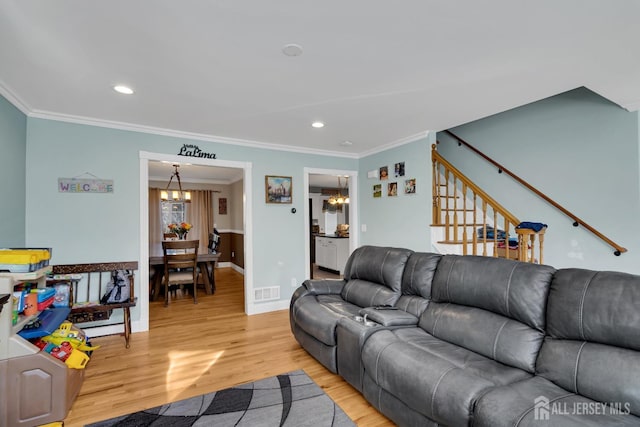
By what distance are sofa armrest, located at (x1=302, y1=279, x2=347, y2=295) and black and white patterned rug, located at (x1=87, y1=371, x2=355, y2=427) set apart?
103cm

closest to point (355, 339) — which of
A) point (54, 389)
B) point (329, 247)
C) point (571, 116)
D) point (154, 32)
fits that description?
point (54, 389)

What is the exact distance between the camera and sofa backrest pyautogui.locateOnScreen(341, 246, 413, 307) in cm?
279

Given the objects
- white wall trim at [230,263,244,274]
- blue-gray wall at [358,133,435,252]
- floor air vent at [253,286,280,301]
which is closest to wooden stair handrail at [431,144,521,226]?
blue-gray wall at [358,133,435,252]

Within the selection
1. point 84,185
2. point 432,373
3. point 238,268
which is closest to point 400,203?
point 432,373

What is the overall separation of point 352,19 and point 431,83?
115 centimetres

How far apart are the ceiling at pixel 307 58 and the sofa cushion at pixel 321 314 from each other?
1.97 meters

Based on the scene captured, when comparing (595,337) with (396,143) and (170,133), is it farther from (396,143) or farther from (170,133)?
(170,133)

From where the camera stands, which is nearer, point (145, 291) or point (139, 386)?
point (139, 386)

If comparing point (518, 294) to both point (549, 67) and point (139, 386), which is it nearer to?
point (549, 67)

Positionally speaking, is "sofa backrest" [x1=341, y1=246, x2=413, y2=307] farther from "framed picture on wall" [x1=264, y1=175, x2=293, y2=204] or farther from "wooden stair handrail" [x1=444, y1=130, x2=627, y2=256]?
"wooden stair handrail" [x1=444, y1=130, x2=627, y2=256]

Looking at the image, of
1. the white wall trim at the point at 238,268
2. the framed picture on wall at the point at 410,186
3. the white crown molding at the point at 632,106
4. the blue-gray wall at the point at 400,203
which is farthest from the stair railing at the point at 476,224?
the white wall trim at the point at 238,268

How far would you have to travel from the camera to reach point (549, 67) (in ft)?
7.78

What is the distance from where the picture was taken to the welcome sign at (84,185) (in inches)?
133

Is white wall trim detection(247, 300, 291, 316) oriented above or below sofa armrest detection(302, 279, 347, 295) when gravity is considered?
below
